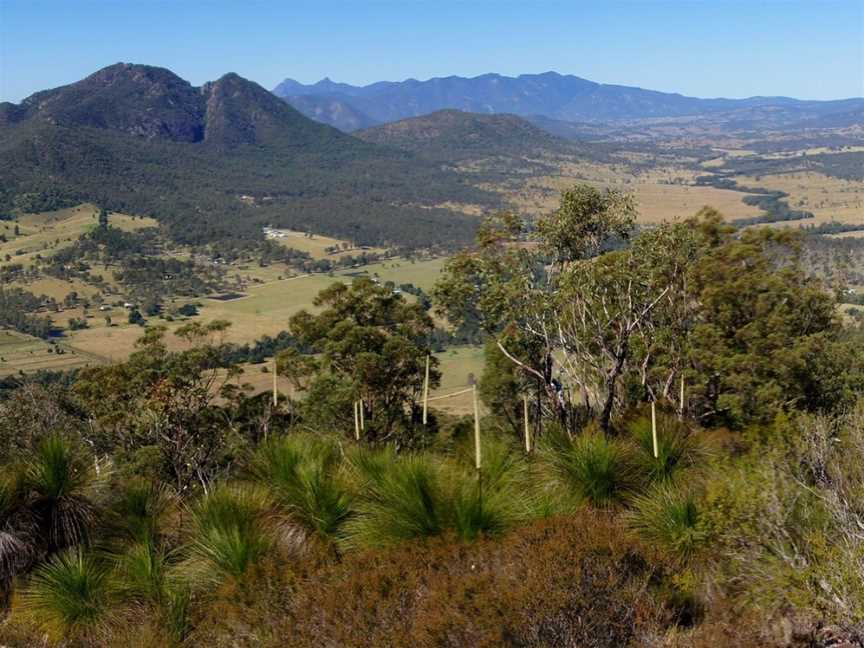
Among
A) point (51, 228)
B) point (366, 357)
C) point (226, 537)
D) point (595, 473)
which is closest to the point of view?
point (226, 537)

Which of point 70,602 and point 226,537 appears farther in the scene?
point 70,602

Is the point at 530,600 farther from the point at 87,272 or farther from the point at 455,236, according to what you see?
the point at 455,236

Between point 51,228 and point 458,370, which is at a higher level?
point 51,228

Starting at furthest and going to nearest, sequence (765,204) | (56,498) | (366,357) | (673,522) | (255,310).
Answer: (765,204), (255,310), (366,357), (56,498), (673,522)

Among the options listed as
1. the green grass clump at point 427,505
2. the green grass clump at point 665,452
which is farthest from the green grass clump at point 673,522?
the green grass clump at point 427,505

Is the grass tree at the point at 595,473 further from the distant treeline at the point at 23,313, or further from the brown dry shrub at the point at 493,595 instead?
the distant treeline at the point at 23,313

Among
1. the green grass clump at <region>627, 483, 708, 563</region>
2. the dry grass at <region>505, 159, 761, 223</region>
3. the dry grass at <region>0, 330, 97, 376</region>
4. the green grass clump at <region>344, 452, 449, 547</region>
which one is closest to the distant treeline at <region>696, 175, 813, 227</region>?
the dry grass at <region>505, 159, 761, 223</region>

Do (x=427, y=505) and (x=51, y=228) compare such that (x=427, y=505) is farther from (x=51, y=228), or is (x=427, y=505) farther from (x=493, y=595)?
(x=51, y=228)

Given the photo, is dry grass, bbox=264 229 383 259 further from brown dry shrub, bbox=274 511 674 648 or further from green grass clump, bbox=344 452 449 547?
brown dry shrub, bbox=274 511 674 648

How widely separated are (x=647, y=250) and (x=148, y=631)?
831 centimetres

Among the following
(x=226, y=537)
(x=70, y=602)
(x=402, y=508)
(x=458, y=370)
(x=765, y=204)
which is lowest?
(x=458, y=370)

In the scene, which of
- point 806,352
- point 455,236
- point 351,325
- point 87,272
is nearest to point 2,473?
point 351,325

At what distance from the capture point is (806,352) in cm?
1377

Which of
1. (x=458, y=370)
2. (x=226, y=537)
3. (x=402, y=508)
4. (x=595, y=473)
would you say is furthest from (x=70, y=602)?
(x=458, y=370)
